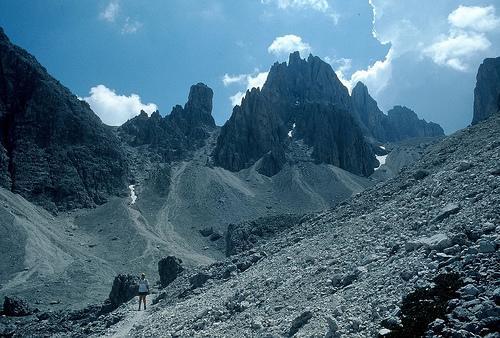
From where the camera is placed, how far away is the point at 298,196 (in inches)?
6142

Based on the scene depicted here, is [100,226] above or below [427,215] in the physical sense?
above

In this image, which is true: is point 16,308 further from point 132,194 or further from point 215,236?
point 132,194

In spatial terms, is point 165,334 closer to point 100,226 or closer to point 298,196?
point 100,226

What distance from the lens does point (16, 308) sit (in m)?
50.6

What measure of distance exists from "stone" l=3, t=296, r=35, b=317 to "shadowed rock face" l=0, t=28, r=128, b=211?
8575 cm

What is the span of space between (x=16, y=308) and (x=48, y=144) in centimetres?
10645

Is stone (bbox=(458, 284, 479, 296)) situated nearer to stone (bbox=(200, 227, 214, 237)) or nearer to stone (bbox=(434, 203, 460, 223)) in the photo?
stone (bbox=(434, 203, 460, 223))

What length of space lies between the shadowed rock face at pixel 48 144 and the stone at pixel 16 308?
85754 mm

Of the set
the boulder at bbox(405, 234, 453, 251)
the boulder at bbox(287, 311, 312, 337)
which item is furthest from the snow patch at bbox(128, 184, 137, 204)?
the boulder at bbox(405, 234, 453, 251)

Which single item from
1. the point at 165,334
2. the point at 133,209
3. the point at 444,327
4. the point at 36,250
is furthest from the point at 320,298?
the point at 133,209

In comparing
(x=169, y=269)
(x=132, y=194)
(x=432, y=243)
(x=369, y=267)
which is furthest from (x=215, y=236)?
(x=432, y=243)

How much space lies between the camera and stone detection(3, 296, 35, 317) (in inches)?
1973

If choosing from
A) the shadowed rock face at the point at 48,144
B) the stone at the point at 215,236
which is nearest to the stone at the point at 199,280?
the stone at the point at 215,236

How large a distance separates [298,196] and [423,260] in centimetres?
14014
